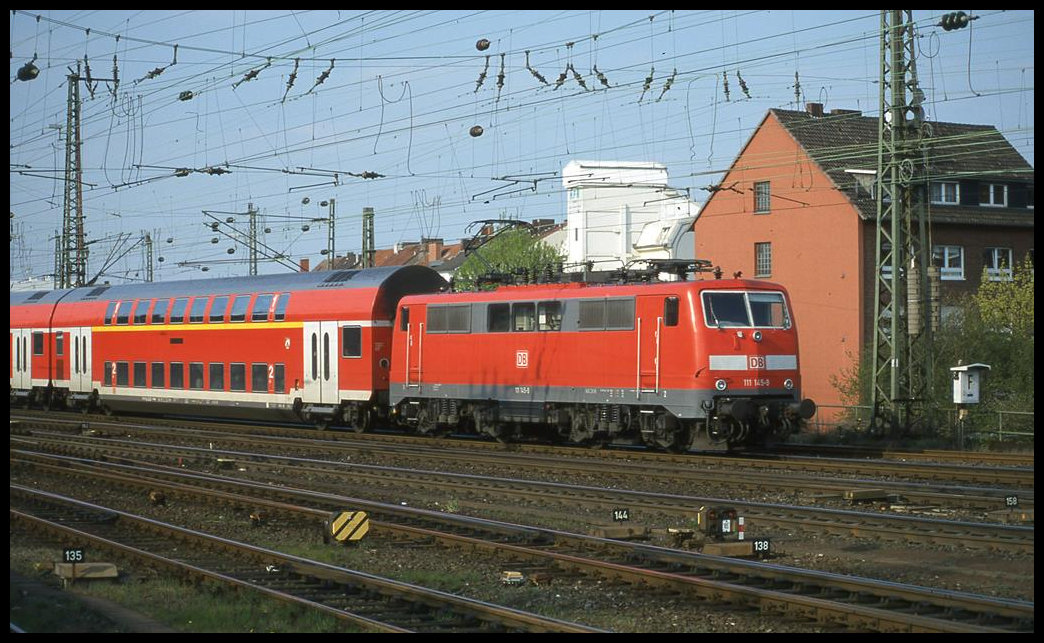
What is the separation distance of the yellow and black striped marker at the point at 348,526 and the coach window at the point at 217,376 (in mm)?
19502

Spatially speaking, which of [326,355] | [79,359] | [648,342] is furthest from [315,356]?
[79,359]

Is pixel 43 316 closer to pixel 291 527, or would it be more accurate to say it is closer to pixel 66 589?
pixel 291 527

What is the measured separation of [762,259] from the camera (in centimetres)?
5094

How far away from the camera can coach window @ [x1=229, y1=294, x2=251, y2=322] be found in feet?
106

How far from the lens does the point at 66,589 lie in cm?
1202

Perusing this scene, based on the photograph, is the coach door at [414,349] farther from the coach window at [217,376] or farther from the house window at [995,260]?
the house window at [995,260]

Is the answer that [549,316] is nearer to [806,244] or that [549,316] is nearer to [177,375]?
[177,375]

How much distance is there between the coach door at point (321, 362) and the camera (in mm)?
29781

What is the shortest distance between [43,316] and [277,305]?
12638mm

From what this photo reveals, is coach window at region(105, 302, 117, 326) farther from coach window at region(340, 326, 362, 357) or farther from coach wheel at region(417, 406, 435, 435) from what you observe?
coach wheel at region(417, 406, 435, 435)

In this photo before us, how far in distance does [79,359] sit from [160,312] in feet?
15.6

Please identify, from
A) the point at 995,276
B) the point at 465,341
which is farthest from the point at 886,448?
the point at 995,276

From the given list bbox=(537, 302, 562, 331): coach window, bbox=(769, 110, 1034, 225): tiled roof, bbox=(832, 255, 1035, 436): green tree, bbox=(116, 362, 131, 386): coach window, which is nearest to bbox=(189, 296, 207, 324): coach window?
bbox=(116, 362, 131, 386): coach window

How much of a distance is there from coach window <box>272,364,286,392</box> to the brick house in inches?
799
